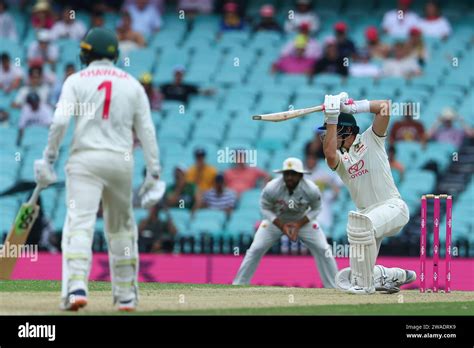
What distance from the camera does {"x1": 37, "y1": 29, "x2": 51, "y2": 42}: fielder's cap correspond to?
24.5m

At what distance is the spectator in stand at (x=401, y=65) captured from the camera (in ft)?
76.7

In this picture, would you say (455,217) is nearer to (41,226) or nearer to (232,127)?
(232,127)

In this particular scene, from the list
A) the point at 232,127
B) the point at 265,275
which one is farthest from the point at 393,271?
the point at 232,127

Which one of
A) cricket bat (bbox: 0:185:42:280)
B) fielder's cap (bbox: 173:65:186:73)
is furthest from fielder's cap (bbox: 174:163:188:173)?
cricket bat (bbox: 0:185:42:280)

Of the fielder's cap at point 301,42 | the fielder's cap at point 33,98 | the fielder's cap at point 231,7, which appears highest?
the fielder's cap at point 231,7

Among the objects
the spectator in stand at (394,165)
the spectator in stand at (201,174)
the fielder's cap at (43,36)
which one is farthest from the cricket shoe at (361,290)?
the fielder's cap at (43,36)

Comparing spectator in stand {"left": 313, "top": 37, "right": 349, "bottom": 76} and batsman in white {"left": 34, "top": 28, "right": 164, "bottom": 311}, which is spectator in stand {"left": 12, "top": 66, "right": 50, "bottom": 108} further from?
batsman in white {"left": 34, "top": 28, "right": 164, "bottom": 311}

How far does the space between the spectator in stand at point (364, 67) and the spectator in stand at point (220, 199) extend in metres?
3.54

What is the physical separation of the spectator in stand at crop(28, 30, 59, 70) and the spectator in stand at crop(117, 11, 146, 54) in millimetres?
1100

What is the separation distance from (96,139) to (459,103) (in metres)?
11.8

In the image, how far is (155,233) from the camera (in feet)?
66.1

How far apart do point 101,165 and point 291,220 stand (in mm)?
6792

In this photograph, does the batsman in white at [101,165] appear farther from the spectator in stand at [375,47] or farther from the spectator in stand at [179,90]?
the spectator in stand at [375,47]

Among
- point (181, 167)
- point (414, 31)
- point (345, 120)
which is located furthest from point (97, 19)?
point (345, 120)
